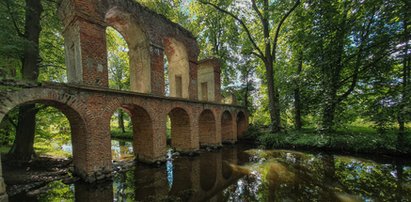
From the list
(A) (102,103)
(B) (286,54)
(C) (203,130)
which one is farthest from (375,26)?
(A) (102,103)

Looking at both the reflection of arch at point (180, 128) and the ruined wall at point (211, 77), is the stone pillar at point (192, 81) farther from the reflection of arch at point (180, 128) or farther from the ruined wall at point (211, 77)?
the ruined wall at point (211, 77)

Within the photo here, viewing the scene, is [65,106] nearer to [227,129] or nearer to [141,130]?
[141,130]

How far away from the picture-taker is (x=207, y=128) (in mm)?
11812

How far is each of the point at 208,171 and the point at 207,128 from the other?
16.4ft

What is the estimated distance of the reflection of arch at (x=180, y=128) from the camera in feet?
31.2

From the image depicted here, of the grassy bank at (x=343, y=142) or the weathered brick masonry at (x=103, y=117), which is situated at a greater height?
the weathered brick masonry at (x=103, y=117)

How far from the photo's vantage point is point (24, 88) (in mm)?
4367

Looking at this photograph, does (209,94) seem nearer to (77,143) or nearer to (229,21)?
(229,21)

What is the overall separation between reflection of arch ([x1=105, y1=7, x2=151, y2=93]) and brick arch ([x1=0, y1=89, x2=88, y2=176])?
316cm

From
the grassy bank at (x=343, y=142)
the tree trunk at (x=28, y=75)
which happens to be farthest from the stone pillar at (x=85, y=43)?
the grassy bank at (x=343, y=142)

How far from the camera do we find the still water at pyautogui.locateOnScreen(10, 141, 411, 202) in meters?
4.59

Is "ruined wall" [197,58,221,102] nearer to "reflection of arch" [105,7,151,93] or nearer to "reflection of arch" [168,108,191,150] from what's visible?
"reflection of arch" [168,108,191,150]

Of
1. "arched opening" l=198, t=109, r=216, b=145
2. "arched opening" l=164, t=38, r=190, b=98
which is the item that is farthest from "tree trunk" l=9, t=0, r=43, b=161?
"arched opening" l=198, t=109, r=216, b=145

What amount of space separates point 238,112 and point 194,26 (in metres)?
8.74
